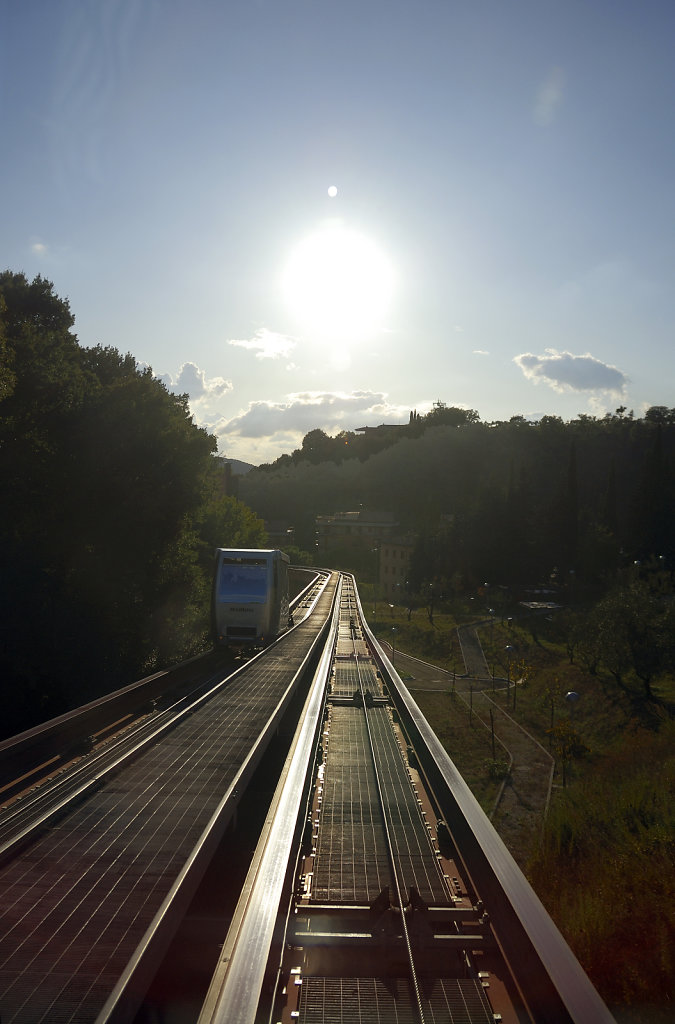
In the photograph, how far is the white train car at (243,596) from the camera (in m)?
21.8

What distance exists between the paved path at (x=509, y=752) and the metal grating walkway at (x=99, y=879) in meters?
6.66

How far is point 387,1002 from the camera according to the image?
4934 mm

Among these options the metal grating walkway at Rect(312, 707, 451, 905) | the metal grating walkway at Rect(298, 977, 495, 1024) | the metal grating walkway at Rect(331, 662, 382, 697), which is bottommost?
the metal grating walkway at Rect(331, 662, 382, 697)

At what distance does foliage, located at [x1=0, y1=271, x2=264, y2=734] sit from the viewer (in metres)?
18.4

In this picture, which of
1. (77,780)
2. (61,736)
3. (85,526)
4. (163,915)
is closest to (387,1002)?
(163,915)

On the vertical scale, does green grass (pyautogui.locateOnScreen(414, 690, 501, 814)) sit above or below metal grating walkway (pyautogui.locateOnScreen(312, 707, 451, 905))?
below

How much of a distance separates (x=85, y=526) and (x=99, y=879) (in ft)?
60.1

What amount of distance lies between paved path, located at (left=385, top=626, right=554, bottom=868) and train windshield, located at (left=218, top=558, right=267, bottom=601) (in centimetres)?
928

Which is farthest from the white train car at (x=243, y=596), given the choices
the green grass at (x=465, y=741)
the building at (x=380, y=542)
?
the building at (x=380, y=542)

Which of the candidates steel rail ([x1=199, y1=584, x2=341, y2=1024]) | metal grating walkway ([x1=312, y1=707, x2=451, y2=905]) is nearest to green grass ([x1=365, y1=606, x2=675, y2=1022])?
metal grating walkway ([x1=312, y1=707, x2=451, y2=905])

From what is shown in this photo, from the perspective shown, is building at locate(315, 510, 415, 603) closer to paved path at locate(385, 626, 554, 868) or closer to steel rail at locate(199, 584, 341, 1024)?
paved path at locate(385, 626, 554, 868)

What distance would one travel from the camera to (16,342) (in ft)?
69.0

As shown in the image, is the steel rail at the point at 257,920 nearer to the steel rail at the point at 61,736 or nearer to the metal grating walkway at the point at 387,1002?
the metal grating walkway at the point at 387,1002

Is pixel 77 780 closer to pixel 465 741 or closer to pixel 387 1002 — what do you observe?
pixel 387 1002
